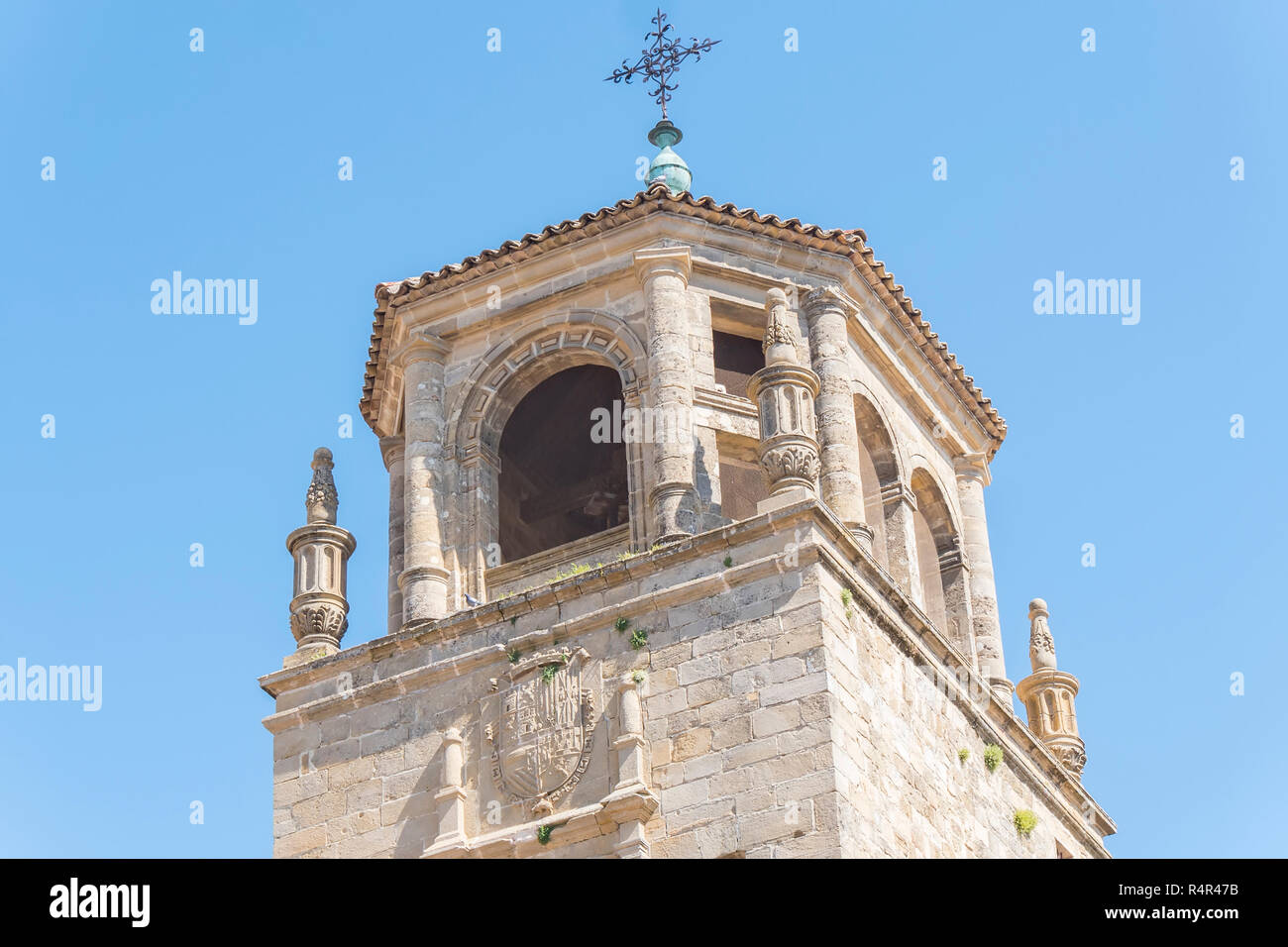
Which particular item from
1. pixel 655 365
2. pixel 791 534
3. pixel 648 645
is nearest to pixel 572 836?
pixel 648 645

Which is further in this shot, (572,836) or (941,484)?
(941,484)

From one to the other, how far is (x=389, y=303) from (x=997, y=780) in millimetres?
7027

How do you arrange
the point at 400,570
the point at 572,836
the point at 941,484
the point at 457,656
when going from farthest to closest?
the point at 941,484 → the point at 400,570 → the point at 457,656 → the point at 572,836

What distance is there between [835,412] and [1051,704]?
4.56m

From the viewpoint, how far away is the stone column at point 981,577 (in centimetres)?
2334

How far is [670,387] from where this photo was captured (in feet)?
69.5

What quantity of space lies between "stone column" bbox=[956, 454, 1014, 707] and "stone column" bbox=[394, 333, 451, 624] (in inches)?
208

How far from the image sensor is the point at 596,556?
21.7m

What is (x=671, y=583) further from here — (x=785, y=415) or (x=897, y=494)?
(x=897, y=494)

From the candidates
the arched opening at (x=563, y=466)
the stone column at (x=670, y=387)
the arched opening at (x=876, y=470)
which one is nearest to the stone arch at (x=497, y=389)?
the stone column at (x=670, y=387)

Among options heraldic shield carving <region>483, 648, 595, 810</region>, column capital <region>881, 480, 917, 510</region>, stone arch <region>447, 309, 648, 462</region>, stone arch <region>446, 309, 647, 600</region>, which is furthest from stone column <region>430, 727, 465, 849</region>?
column capital <region>881, 480, 917, 510</region>

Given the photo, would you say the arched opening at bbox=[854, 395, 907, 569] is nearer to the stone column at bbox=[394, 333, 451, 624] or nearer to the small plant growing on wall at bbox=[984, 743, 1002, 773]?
the small plant growing on wall at bbox=[984, 743, 1002, 773]

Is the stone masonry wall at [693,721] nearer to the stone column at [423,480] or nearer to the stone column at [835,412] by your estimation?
the stone column at [423,480]
